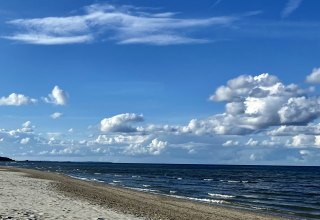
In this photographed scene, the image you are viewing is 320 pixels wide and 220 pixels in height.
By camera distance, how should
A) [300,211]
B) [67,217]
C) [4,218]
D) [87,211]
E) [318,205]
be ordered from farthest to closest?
[318,205] < [300,211] < [87,211] < [67,217] < [4,218]

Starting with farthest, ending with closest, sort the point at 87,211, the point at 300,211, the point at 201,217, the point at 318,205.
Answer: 1. the point at 318,205
2. the point at 300,211
3. the point at 201,217
4. the point at 87,211

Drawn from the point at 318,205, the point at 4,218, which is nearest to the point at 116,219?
the point at 4,218

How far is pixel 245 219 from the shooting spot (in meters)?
28.1

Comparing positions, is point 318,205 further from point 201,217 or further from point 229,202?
point 201,217

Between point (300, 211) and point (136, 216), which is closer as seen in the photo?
point (136, 216)

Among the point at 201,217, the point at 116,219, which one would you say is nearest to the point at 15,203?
the point at 116,219

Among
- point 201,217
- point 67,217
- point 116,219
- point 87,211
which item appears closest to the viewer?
point 67,217

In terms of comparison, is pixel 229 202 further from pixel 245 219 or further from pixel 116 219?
pixel 116 219

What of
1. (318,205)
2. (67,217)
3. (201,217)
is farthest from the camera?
(318,205)

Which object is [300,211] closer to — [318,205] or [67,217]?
[318,205]

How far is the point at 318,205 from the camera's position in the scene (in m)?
42.2

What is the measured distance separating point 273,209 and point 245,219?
1028 cm

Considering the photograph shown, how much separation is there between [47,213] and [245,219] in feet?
44.5

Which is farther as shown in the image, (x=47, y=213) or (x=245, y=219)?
(x=245, y=219)
